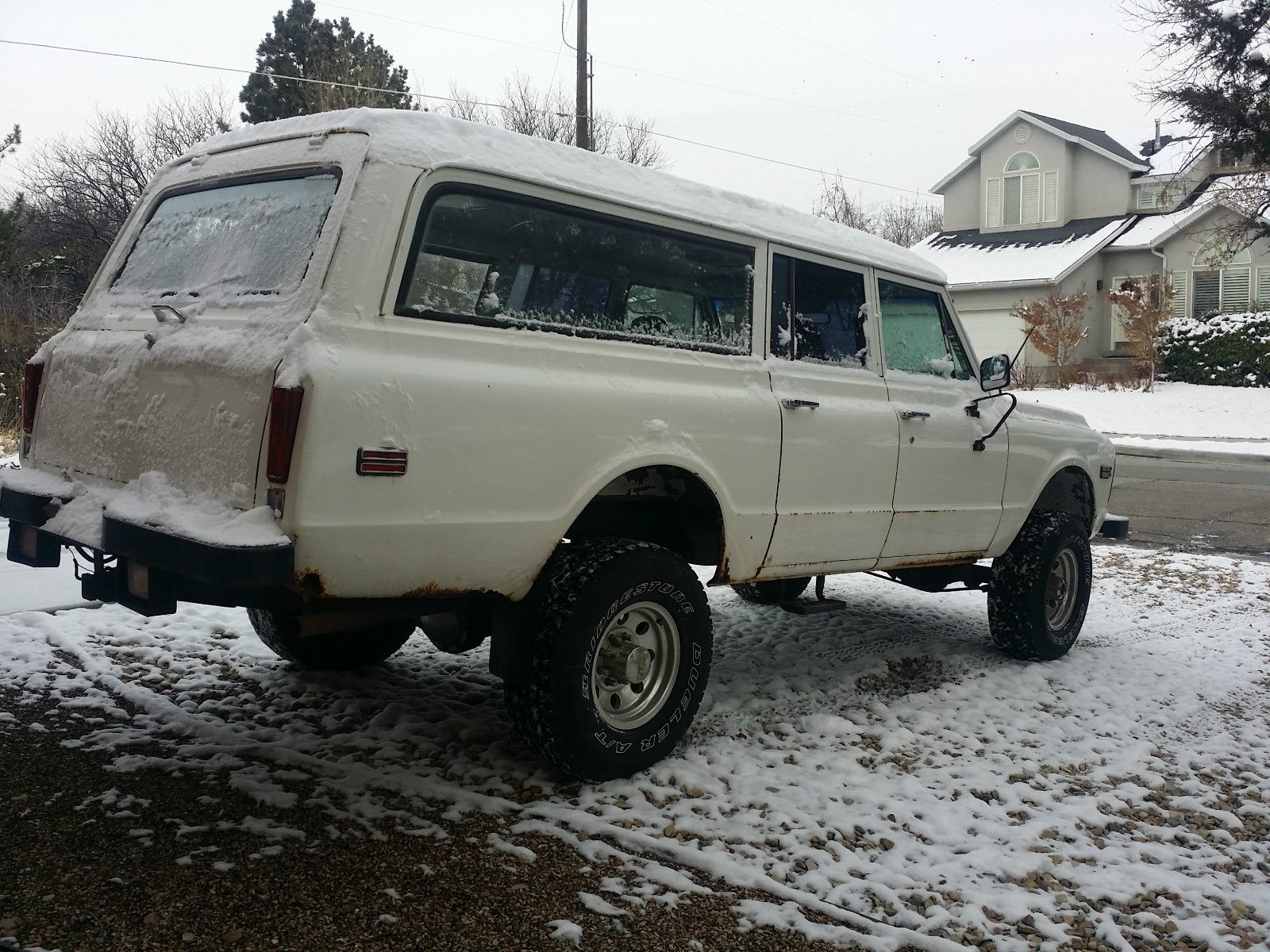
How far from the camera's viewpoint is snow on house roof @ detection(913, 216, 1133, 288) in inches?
1171

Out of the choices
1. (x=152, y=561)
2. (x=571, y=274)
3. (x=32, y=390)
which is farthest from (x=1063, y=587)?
(x=32, y=390)

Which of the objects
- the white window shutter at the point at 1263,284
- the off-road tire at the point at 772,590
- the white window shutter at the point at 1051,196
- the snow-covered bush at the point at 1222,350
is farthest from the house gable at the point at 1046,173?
the off-road tire at the point at 772,590

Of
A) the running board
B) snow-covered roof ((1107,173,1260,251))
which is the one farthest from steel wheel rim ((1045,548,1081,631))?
snow-covered roof ((1107,173,1260,251))

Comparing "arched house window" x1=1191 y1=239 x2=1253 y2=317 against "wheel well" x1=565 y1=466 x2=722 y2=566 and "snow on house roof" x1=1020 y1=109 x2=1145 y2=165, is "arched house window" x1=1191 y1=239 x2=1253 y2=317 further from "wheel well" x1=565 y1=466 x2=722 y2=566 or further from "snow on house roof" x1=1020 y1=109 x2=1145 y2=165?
"wheel well" x1=565 y1=466 x2=722 y2=566

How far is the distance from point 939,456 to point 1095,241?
28.8 m

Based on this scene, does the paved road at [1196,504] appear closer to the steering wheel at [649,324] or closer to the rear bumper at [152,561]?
the steering wheel at [649,324]

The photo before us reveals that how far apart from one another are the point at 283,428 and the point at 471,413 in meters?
0.58

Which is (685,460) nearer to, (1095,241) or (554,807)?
(554,807)

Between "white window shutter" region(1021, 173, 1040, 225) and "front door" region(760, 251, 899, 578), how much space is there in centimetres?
3078

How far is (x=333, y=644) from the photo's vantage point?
16.6 ft

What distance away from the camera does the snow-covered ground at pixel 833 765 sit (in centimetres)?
322

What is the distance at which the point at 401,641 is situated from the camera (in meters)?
5.12

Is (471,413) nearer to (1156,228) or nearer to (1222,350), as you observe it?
(1222,350)

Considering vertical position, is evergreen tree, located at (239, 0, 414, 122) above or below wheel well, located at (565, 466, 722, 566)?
above
